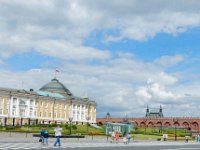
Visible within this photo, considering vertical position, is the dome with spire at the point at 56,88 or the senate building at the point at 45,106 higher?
the dome with spire at the point at 56,88

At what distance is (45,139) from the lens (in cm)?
3788

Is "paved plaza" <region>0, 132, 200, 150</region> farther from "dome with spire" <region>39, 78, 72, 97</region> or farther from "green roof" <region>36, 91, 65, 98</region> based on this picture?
"dome with spire" <region>39, 78, 72, 97</region>

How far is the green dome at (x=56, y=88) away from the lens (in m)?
148

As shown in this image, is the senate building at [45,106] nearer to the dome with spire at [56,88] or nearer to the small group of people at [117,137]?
Result: the dome with spire at [56,88]

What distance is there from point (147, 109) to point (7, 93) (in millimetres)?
70999

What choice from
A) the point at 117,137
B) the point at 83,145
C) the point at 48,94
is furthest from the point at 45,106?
the point at 83,145

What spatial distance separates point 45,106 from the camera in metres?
132

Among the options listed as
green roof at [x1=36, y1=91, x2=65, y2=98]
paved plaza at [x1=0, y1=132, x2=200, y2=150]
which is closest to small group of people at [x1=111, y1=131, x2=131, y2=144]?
paved plaza at [x1=0, y1=132, x2=200, y2=150]

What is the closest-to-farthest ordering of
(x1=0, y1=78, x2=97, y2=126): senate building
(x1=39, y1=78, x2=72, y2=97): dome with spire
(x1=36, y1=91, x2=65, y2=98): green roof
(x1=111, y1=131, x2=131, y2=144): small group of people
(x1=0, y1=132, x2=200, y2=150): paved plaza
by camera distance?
(x1=0, y1=132, x2=200, y2=150): paved plaza, (x1=111, y1=131, x2=131, y2=144): small group of people, (x1=0, y1=78, x2=97, y2=126): senate building, (x1=36, y1=91, x2=65, y2=98): green roof, (x1=39, y1=78, x2=72, y2=97): dome with spire

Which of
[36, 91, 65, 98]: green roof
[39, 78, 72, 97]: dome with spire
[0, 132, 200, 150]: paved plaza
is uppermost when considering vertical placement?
[39, 78, 72, 97]: dome with spire

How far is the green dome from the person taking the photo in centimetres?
14800

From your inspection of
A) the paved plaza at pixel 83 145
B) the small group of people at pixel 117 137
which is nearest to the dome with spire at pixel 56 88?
the small group of people at pixel 117 137

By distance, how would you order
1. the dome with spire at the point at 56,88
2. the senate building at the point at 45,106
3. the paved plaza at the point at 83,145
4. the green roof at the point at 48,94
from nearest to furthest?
the paved plaza at the point at 83,145
the senate building at the point at 45,106
the green roof at the point at 48,94
the dome with spire at the point at 56,88

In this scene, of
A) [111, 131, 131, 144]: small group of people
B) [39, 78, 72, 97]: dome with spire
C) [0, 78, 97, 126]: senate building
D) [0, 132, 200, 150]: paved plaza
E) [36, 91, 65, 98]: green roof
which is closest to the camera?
[0, 132, 200, 150]: paved plaza
